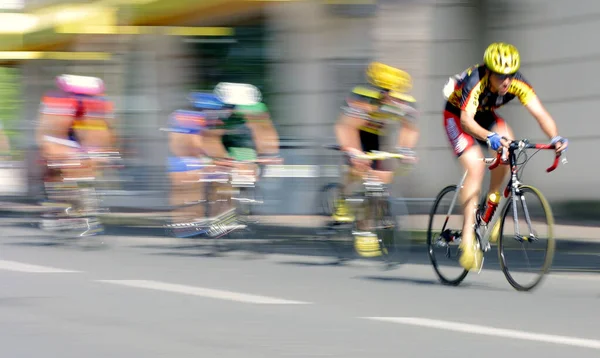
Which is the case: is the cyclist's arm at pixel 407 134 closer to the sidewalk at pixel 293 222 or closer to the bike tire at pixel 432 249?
the sidewalk at pixel 293 222

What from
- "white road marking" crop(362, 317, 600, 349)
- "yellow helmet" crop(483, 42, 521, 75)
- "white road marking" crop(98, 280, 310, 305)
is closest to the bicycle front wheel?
"yellow helmet" crop(483, 42, 521, 75)

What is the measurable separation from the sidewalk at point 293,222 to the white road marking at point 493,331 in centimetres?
186

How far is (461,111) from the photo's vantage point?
27.8 feet

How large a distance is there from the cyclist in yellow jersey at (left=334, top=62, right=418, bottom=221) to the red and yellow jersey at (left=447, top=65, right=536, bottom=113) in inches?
65.2

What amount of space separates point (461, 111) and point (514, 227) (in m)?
0.86

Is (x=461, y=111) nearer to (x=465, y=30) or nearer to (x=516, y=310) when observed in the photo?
(x=516, y=310)

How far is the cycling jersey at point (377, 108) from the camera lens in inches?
407

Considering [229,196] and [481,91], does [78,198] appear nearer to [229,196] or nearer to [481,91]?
[229,196]

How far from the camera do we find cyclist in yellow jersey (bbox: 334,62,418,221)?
10273 millimetres

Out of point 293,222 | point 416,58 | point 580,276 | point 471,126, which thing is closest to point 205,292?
point 471,126

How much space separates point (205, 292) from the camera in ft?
27.8

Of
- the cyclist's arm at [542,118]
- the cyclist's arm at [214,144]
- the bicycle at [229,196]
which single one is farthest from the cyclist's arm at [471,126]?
the cyclist's arm at [214,144]

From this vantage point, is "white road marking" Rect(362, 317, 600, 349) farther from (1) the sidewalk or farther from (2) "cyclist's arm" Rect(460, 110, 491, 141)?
(1) the sidewalk

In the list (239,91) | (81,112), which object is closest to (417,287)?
(239,91)
